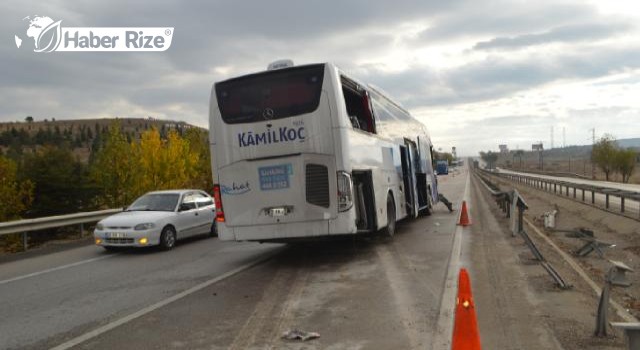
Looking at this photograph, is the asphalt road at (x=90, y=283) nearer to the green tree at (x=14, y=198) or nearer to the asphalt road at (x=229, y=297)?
the asphalt road at (x=229, y=297)

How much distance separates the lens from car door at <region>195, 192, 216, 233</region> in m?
14.8

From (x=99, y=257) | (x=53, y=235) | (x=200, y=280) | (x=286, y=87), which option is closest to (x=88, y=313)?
(x=200, y=280)

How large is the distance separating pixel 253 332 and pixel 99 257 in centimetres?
789

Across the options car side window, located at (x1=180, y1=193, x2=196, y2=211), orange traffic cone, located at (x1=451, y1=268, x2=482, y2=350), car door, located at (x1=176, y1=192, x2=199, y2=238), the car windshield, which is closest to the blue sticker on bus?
car door, located at (x1=176, y1=192, x2=199, y2=238)

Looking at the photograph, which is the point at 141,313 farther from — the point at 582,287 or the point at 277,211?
the point at 582,287

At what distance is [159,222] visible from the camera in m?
12.7

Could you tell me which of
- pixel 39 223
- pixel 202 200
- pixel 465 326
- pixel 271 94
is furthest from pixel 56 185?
pixel 465 326

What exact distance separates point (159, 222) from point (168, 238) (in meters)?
0.53

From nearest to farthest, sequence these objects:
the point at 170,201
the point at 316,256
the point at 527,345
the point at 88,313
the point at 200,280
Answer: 1. the point at 527,345
2. the point at 88,313
3. the point at 200,280
4. the point at 316,256
5. the point at 170,201

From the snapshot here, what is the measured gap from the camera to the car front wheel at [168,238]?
41.7 ft

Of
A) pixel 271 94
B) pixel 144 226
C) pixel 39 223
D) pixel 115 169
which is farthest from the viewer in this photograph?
pixel 115 169

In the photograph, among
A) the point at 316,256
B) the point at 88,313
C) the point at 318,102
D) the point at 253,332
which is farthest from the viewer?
the point at 316,256

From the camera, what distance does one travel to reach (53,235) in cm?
2886

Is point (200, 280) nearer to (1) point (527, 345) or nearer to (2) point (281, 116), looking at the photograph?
(2) point (281, 116)
